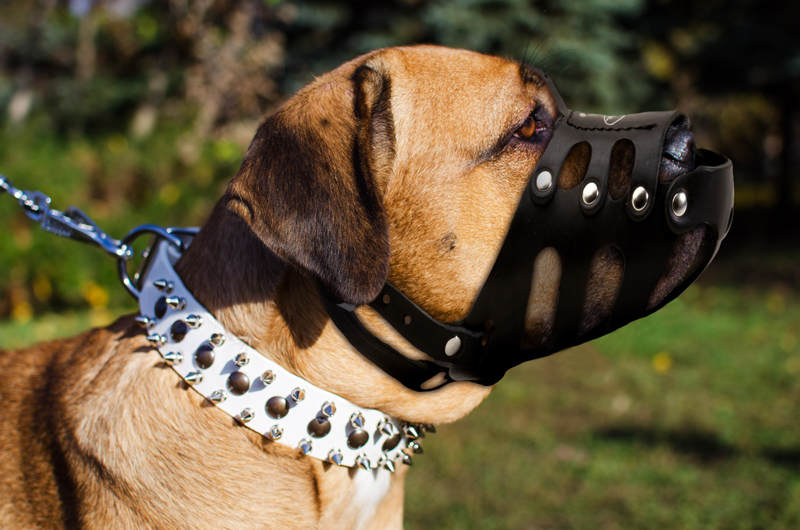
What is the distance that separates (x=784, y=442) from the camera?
4.27m

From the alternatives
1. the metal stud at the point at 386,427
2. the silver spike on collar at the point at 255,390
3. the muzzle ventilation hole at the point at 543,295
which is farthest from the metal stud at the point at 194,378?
the muzzle ventilation hole at the point at 543,295

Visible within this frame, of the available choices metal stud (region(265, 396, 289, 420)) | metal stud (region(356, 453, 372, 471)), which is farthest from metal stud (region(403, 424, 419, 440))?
metal stud (region(265, 396, 289, 420))

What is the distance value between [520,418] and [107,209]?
5651 millimetres

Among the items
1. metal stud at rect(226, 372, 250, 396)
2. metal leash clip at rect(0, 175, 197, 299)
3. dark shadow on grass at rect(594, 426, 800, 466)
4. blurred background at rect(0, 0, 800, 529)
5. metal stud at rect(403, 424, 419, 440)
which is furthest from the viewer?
dark shadow on grass at rect(594, 426, 800, 466)

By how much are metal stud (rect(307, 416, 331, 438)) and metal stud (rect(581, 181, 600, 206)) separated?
0.96m

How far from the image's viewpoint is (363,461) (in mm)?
1790

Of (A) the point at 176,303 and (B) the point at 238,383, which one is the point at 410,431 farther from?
(A) the point at 176,303

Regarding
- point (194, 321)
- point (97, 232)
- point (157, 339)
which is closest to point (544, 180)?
point (194, 321)

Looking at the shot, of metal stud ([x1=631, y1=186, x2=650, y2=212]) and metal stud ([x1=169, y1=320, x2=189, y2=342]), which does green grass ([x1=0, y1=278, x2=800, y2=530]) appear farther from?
metal stud ([x1=631, y1=186, x2=650, y2=212])

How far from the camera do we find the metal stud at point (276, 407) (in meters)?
1.68

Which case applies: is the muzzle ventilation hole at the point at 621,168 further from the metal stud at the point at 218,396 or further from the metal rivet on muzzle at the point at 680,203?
the metal stud at the point at 218,396

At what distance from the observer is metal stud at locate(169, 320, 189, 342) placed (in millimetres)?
1745

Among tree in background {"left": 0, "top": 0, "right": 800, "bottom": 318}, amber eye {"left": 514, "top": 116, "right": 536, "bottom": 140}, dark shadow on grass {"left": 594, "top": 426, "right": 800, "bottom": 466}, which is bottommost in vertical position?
dark shadow on grass {"left": 594, "top": 426, "right": 800, "bottom": 466}

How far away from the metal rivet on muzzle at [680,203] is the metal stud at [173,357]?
4.71ft
